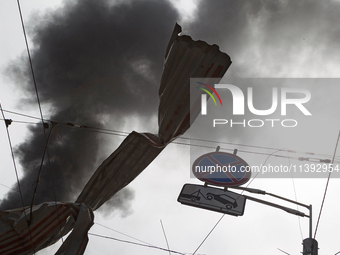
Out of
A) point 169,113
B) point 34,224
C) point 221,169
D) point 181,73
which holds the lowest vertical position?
point 34,224

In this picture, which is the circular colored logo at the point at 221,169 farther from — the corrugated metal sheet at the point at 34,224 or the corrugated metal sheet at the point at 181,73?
the corrugated metal sheet at the point at 34,224

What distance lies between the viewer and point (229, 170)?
6.95 m

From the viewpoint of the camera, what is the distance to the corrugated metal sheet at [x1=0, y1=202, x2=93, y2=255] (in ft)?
22.7

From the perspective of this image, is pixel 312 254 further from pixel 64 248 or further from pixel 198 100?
pixel 64 248

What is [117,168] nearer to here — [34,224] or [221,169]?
[34,224]

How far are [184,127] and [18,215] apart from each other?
15.8 ft

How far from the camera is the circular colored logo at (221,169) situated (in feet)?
22.1

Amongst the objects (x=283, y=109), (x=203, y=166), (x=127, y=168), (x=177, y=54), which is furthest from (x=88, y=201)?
(x=283, y=109)

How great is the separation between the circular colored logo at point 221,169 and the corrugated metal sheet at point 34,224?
9.68 feet

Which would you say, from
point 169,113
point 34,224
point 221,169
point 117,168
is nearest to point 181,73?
point 169,113

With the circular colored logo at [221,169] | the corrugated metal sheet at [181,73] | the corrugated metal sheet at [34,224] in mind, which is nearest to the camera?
the circular colored logo at [221,169]

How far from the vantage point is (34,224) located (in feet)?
22.7

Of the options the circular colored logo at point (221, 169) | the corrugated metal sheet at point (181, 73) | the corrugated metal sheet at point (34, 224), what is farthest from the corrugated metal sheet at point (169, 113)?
the circular colored logo at point (221, 169)

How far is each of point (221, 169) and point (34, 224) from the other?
4.80 m
